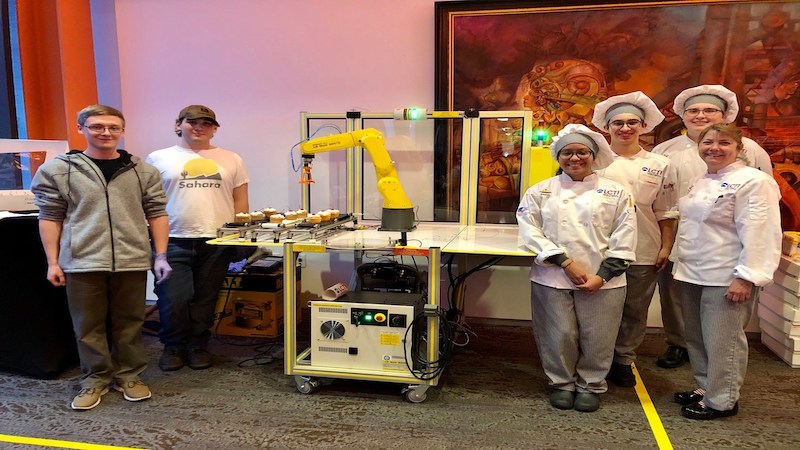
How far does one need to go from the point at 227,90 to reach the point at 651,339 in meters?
3.45

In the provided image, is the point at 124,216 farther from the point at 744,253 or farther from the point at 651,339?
the point at 651,339

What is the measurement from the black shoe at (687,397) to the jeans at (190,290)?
2.42 metres

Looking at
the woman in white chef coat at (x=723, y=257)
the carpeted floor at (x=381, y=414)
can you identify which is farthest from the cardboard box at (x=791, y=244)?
the woman in white chef coat at (x=723, y=257)

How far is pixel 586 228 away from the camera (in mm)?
2207

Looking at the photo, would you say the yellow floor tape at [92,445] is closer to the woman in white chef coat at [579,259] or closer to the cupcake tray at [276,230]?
the woman in white chef coat at [579,259]

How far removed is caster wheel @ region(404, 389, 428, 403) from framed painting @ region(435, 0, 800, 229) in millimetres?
1742

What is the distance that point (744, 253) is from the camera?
2023mm

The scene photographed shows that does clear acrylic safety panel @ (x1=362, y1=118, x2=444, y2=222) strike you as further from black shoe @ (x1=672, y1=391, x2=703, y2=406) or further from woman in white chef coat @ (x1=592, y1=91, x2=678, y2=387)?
black shoe @ (x1=672, y1=391, x2=703, y2=406)

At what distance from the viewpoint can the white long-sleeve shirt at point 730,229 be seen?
201 cm

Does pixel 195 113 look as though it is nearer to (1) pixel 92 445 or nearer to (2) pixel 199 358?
(2) pixel 199 358

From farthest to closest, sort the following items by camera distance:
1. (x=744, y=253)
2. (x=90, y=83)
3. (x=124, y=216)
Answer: (x=90, y=83), (x=124, y=216), (x=744, y=253)

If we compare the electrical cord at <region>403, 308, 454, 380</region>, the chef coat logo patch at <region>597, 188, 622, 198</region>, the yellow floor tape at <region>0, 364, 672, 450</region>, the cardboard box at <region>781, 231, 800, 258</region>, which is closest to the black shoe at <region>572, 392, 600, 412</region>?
the yellow floor tape at <region>0, 364, 672, 450</region>

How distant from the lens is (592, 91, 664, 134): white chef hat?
7.92 feet

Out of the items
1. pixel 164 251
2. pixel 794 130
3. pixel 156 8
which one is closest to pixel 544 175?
pixel 794 130
